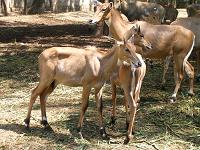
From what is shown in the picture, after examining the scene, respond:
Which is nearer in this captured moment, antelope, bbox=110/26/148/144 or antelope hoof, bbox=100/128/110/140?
antelope, bbox=110/26/148/144

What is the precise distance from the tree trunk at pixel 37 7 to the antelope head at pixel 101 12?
55.5ft

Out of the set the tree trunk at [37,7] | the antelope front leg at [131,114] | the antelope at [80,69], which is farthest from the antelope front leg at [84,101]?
the tree trunk at [37,7]

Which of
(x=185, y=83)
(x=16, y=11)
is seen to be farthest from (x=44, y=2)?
(x=185, y=83)

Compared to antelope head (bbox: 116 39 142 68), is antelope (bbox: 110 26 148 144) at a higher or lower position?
lower

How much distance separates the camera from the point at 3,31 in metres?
18.0

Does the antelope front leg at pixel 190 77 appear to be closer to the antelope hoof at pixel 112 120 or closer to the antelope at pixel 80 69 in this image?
the antelope hoof at pixel 112 120

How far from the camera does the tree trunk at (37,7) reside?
2539 centimetres

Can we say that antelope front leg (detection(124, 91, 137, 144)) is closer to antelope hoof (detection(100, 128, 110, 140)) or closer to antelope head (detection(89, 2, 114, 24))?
antelope hoof (detection(100, 128, 110, 140))

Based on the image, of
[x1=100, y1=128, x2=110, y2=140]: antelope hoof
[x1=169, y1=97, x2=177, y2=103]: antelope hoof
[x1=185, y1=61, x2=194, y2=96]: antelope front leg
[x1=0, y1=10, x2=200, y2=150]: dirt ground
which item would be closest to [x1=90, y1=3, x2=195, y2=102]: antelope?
[x1=169, y1=97, x2=177, y2=103]: antelope hoof

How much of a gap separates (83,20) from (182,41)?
46.4 feet

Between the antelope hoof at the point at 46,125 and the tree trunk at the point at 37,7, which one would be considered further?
the tree trunk at the point at 37,7

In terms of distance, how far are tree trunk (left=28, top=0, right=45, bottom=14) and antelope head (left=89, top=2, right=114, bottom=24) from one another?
666 inches

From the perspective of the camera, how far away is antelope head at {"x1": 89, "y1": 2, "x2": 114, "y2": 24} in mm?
8875

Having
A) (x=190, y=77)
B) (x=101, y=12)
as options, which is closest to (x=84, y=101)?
(x=101, y=12)
